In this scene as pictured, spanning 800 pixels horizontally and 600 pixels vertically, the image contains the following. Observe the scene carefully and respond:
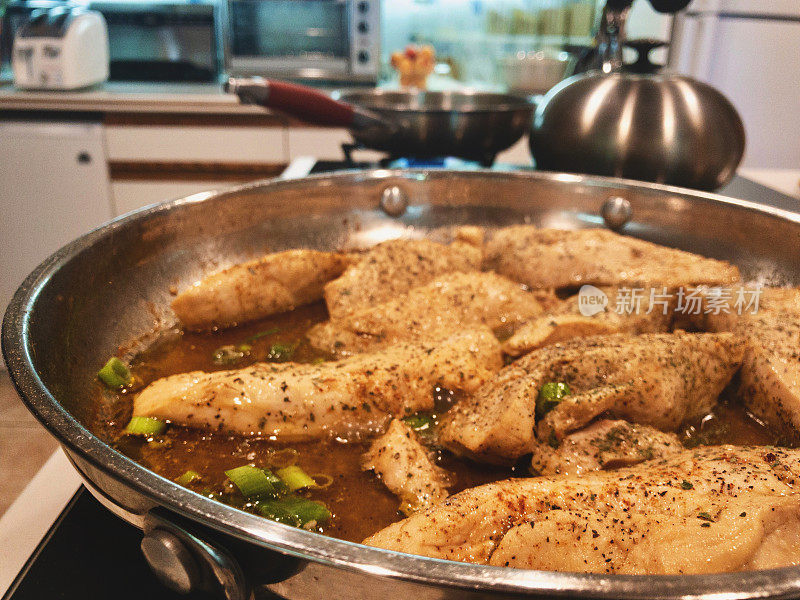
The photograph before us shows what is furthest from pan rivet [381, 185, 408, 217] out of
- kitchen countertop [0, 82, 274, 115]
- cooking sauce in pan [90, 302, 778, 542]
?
kitchen countertop [0, 82, 274, 115]

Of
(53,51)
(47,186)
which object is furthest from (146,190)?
(53,51)

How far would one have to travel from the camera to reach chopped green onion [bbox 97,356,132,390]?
3.40 ft

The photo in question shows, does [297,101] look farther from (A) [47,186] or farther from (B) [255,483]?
(A) [47,186]

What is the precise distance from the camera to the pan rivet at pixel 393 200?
Answer: 159cm

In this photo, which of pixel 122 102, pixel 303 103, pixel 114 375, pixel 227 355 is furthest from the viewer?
pixel 122 102

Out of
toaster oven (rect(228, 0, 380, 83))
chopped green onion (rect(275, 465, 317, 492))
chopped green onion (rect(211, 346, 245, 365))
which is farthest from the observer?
toaster oven (rect(228, 0, 380, 83))

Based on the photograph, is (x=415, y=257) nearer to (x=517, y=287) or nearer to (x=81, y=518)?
(x=517, y=287)

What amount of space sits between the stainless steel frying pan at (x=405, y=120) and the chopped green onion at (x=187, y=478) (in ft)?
3.00

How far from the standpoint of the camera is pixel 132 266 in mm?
1207

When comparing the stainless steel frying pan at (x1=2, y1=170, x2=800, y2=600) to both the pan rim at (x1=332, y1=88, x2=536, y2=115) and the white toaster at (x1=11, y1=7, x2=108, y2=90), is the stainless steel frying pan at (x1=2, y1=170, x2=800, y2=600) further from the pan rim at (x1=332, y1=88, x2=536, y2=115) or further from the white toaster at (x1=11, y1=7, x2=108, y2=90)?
the white toaster at (x1=11, y1=7, x2=108, y2=90)

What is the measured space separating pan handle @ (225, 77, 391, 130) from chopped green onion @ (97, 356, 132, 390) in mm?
726

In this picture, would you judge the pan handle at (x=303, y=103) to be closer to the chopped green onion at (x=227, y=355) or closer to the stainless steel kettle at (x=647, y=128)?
the stainless steel kettle at (x=647, y=128)

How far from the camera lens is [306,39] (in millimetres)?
3896

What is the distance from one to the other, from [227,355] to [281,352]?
0.10 metres
